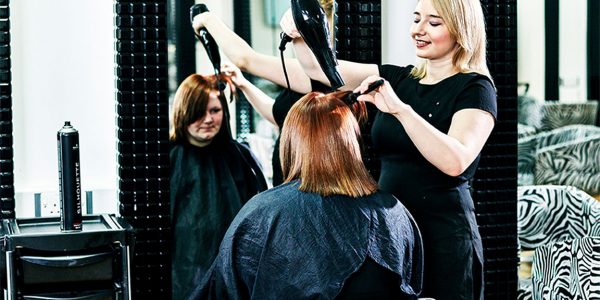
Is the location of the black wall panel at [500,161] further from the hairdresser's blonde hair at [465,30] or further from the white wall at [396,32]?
the hairdresser's blonde hair at [465,30]

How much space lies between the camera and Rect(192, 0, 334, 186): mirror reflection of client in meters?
3.26

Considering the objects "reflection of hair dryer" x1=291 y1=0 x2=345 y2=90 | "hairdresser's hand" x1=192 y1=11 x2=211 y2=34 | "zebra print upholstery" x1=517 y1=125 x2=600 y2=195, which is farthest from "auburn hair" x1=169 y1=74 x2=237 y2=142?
"zebra print upholstery" x1=517 y1=125 x2=600 y2=195

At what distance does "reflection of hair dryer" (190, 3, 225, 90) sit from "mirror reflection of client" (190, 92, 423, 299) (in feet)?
2.54

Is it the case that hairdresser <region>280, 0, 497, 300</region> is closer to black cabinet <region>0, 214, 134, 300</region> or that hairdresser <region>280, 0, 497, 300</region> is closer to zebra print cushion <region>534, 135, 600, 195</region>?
black cabinet <region>0, 214, 134, 300</region>

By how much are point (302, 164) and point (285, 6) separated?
3.02 ft

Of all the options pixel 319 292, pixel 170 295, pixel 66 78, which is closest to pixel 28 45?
pixel 66 78

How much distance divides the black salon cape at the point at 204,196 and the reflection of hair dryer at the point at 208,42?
25 cm

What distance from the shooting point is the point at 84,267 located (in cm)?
284

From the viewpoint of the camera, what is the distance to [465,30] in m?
2.87

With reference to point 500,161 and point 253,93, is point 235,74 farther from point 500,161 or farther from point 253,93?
point 500,161

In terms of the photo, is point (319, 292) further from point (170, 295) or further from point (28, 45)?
point (28, 45)

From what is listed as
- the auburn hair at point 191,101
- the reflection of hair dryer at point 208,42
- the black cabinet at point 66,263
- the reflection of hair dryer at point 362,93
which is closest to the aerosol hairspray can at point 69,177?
the black cabinet at point 66,263

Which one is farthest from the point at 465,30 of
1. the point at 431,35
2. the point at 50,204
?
the point at 50,204

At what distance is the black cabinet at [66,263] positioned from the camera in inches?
109
